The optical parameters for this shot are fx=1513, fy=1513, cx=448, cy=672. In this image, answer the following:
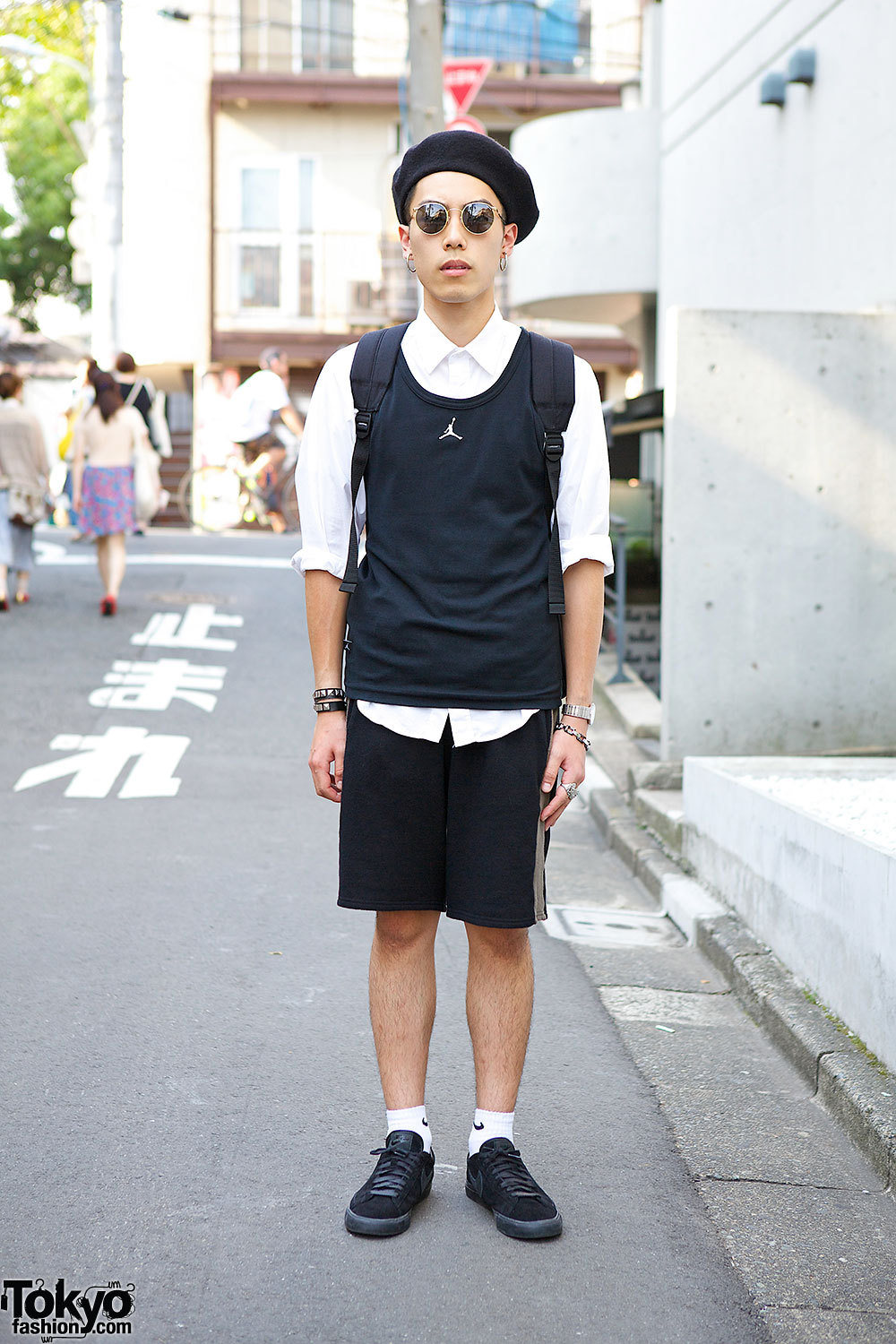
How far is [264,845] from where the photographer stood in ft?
21.5

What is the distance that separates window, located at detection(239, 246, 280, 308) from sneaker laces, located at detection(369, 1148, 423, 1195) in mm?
23382

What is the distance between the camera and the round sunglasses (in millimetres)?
3004

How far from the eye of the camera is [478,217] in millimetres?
3008

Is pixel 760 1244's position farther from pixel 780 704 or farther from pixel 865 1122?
pixel 780 704

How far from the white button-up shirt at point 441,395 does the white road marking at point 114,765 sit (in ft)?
14.7

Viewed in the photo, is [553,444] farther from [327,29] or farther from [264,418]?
[327,29]

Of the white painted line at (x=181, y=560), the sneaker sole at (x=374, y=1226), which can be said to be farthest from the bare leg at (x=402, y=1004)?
the white painted line at (x=181, y=560)

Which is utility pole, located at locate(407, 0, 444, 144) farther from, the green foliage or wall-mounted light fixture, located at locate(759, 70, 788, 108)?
the green foliage

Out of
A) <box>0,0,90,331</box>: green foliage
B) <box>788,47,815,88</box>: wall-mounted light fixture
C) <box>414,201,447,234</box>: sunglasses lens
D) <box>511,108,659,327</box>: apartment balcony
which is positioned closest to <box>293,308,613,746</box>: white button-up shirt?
<box>414,201,447,234</box>: sunglasses lens

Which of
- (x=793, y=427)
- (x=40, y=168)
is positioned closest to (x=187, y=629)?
(x=793, y=427)

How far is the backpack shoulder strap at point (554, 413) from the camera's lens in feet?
9.97

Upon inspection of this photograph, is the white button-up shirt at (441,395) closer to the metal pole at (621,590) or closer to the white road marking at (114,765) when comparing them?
the white road marking at (114,765)

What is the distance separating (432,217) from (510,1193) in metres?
1.98

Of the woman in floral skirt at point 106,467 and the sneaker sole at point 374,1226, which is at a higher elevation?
the woman in floral skirt at point 106,467
